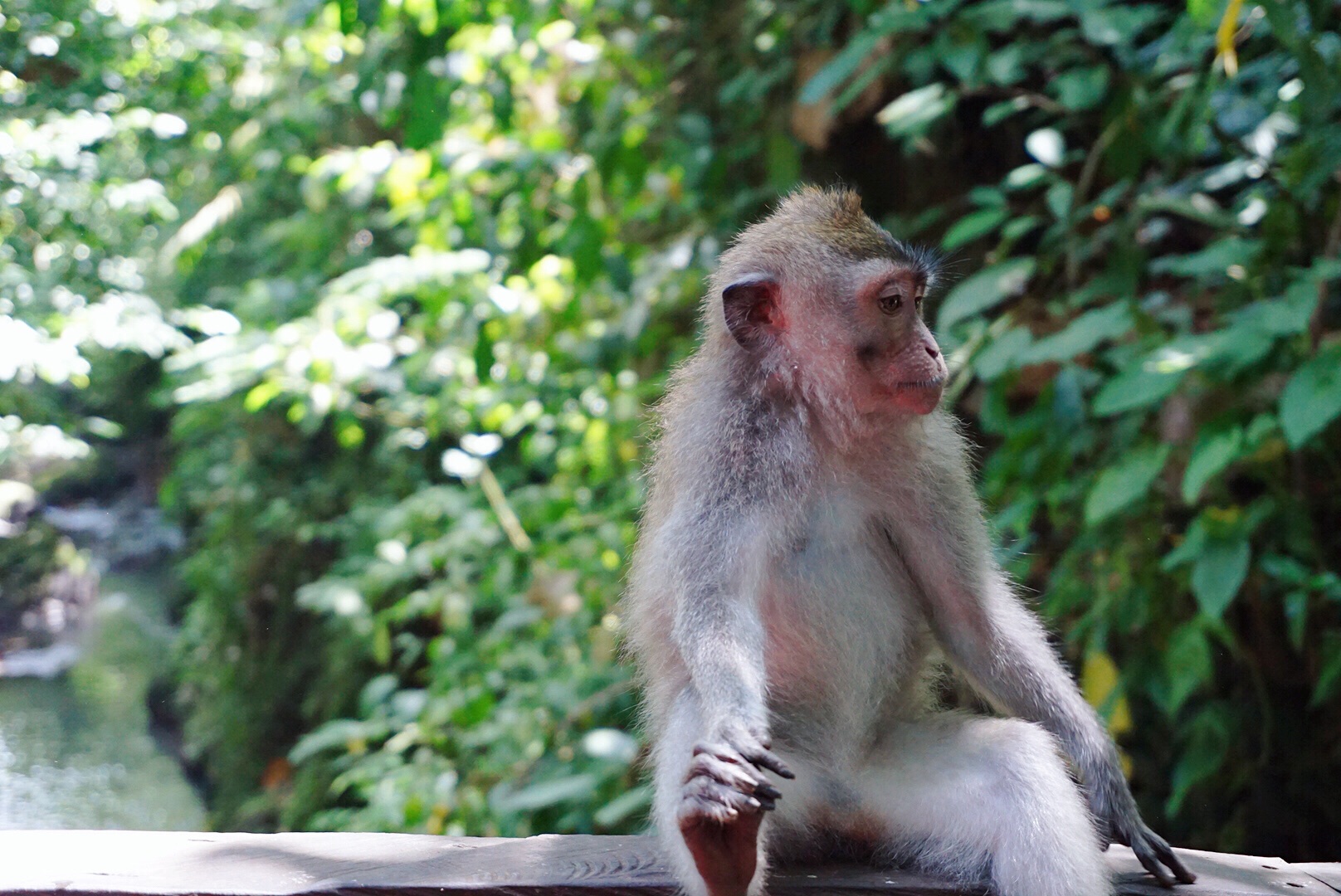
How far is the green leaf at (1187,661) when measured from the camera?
116 inches

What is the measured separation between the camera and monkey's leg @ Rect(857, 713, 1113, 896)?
6.15 ft

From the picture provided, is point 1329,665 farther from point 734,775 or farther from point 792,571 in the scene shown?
point 734,775

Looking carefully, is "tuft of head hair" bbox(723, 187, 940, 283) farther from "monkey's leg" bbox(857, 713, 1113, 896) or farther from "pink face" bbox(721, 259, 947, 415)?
"monkey's leg" bbox(857, 713, 1113, 896)

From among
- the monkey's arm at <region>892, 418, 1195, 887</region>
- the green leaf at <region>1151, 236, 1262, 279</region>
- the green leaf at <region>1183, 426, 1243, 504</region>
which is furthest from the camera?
the green leaf at <region>1151, 236, 1262, 279</region>

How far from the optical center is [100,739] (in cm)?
331

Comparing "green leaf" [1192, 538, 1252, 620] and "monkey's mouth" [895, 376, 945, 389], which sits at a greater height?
"monkey's mouth" [895, 376, 945, 389]

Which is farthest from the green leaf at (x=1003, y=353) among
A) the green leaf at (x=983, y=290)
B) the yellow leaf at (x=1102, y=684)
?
the yellow leaf at (x=1102, y=684)

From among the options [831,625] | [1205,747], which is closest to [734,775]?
[831,625]

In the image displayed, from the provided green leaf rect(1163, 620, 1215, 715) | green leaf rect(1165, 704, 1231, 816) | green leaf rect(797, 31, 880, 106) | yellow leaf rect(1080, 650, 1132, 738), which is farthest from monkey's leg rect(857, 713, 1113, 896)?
green leaf rect(797, 31, 880, 106)

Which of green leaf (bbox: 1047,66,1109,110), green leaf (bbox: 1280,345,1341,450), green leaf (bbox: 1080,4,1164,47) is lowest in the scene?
green leaf (bbox: 1280,345,1341,450)

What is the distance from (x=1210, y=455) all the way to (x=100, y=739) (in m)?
3.02

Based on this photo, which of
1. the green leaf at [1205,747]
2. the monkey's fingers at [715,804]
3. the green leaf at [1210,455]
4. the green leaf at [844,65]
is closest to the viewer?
the monkey's fingers at [715,804]

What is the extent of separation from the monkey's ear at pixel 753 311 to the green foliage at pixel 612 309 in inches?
38.2

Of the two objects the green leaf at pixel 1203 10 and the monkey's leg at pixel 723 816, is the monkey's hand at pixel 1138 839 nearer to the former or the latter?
the monkey's leg at pixel 723 816
